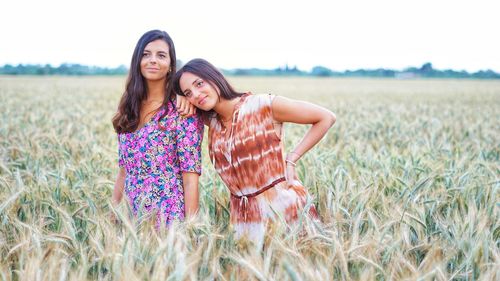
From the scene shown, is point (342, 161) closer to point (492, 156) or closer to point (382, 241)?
point (492, 156)

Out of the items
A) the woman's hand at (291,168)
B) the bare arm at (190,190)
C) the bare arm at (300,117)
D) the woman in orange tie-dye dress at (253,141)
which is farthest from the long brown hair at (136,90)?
the woman's hand at (291,168)

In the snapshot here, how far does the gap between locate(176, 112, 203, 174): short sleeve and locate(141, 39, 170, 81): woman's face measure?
0.28m

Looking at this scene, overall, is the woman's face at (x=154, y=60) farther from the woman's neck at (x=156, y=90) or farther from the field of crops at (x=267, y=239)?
the field of crops at (x=267, y=239)

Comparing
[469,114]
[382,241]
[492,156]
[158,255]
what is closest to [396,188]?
[382,241]

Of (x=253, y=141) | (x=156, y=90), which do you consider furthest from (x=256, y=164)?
(x=156, y=90)

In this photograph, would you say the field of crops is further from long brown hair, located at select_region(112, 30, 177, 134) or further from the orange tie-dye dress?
long brown hair, located at select_region(112, 30, 177, 134)

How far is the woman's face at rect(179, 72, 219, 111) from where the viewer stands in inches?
88.4

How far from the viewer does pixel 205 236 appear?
68.9 inches

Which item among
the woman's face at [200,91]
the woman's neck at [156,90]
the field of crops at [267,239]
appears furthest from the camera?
the woman's neck at [156,90]

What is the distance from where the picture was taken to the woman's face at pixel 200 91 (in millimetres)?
2246

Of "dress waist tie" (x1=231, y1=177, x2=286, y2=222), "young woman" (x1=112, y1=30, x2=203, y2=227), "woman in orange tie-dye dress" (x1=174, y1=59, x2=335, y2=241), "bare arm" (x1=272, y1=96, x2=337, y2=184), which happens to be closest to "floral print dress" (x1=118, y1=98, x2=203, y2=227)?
"young woman" (x1=112, y1=30, x2=203, y2=227)

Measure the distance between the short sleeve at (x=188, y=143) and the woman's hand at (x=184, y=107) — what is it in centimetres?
5

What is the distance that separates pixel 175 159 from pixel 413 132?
5120mm

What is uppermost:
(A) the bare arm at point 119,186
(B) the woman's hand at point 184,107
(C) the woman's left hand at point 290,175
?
(B) the woman's hand at point 184,107
